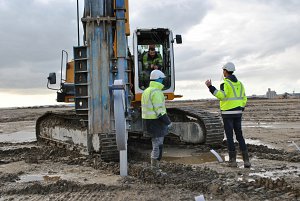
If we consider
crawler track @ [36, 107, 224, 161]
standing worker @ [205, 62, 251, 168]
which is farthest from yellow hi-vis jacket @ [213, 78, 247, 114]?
crawler track @ [36, 107, 224, 161]

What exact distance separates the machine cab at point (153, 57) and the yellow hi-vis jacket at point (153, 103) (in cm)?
268

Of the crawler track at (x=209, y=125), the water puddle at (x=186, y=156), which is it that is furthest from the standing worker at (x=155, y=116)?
the crawler track at (x=209, y=125)

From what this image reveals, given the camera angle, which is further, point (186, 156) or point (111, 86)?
point (186, 156)

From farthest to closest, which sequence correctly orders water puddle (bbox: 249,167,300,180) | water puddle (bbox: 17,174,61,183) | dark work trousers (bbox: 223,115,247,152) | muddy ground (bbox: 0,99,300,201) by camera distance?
dark work trousers (bbox: 223,115,247,152) → water puddle (bbox: 17,174,61,183) → water puddle (bbox: 249,167,300,180) → muddy ground (bbox: 0,99,300,201)

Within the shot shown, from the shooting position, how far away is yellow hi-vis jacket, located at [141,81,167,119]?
784 centimetres

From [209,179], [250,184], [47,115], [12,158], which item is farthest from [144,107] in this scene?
[47,115]

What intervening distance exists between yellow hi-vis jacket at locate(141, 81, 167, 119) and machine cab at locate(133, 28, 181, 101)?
268 centimetres

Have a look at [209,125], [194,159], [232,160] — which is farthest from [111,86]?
[209,125]

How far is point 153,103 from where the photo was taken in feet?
25.9

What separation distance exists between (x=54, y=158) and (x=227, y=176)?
491cm

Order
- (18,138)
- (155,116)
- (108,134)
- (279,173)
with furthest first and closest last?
(18,138)
(108,134)
(155,116)
(279,173)

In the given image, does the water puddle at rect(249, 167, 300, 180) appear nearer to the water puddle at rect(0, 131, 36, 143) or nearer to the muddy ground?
the muddy ground

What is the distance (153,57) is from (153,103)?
11.0 ft

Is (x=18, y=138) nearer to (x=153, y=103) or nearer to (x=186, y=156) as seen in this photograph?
(x=186, y=156)
